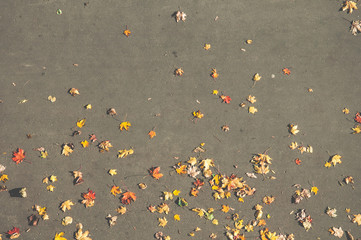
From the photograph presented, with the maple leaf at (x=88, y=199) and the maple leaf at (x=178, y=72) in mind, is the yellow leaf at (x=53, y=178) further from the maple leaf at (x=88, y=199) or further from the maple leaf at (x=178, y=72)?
the maple leaf at (x=178, y=72)

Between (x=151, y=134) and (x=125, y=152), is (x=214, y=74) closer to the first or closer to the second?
(x=151, y=134)

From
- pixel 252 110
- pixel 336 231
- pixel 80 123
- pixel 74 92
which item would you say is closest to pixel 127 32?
pixel 74 92

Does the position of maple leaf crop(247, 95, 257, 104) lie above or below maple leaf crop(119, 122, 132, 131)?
above

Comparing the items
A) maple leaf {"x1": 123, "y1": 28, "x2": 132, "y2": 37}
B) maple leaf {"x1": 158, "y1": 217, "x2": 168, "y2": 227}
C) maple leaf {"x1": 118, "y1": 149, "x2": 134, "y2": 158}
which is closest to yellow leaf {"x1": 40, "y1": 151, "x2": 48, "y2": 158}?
maple leaf {"x1": 118, "y1": 149, "x2": 134, "y2": 158}

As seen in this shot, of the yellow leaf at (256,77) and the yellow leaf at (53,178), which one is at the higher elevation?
the yellow leaf at (256,77)

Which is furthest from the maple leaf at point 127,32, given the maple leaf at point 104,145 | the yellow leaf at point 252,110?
the yellow leaf at point 252,110

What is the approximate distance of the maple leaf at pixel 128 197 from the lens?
4027 millimetres

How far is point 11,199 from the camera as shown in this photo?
3.96m

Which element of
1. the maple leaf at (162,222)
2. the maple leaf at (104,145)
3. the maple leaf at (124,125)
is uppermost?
the maple leaf at (124,125)

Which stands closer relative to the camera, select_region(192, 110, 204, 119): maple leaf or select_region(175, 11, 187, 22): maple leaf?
select_region(192, 110, 204, 119): maple leaf

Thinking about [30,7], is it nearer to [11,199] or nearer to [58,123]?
[58,123]

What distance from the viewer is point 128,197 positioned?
13.3ft

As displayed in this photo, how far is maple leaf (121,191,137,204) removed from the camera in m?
4.03

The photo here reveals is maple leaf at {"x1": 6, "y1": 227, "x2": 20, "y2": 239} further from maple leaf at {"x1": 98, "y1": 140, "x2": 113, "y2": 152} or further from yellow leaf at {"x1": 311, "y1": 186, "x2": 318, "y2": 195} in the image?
yellow leaf at {"x1": 311, "y1": 186, "x2": 318, "y2": 195}
